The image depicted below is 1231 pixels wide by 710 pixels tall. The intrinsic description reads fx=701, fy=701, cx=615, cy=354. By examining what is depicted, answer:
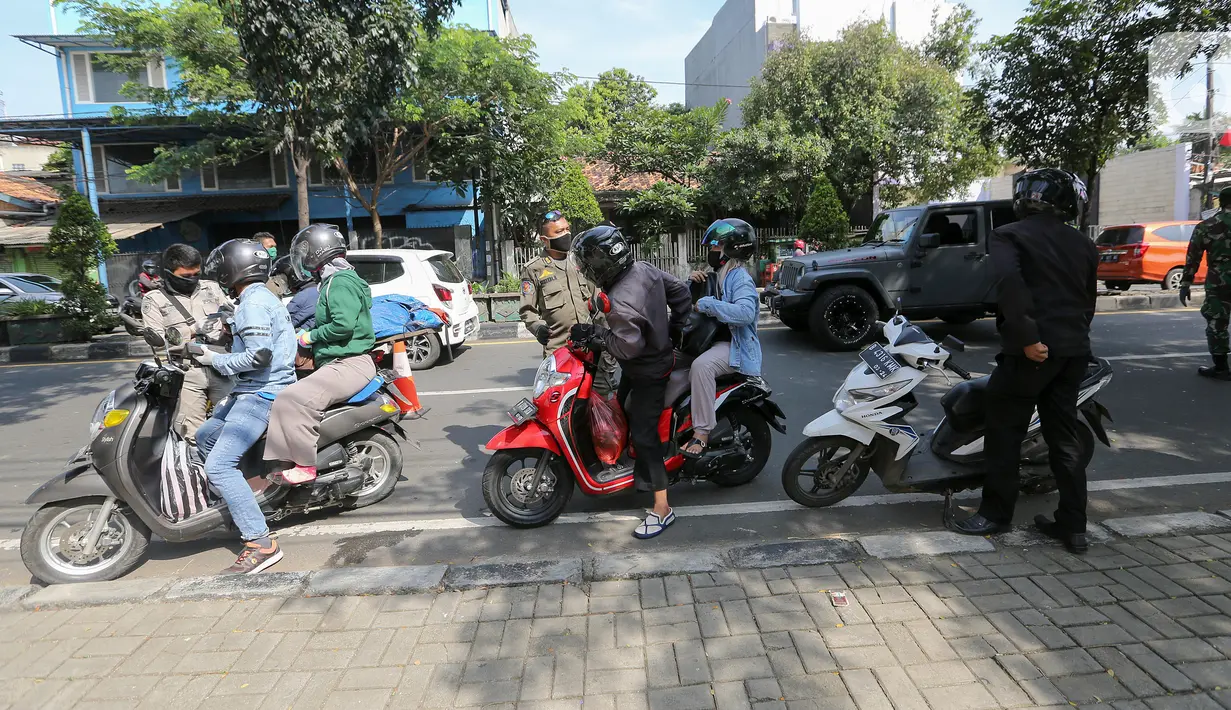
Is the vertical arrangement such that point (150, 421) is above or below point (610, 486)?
above

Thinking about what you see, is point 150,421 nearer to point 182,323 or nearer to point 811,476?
point 182,323

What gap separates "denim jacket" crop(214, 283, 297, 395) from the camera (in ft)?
12.1

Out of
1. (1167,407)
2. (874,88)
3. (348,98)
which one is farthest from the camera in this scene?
(874,88)

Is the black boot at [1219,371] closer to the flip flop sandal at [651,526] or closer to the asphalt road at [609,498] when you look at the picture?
the asphalt road at [609,498]

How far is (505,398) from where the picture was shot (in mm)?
7430

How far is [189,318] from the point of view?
5.24m

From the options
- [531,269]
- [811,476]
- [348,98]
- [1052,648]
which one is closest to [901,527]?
[811,476]

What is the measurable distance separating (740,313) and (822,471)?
3.45 ft

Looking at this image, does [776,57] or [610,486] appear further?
[776,57]

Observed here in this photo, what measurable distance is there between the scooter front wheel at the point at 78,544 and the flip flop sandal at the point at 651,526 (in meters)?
2.64

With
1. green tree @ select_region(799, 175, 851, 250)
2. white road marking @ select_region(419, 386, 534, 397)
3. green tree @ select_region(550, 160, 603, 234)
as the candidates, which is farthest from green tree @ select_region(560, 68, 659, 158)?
white road marking @ select_region(419, 386, 534, 397)

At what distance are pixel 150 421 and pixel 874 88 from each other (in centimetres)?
1808

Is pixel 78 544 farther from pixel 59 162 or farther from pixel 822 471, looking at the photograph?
pixel 59 162

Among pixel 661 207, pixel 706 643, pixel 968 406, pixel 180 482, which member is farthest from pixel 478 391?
pixel 661 207
